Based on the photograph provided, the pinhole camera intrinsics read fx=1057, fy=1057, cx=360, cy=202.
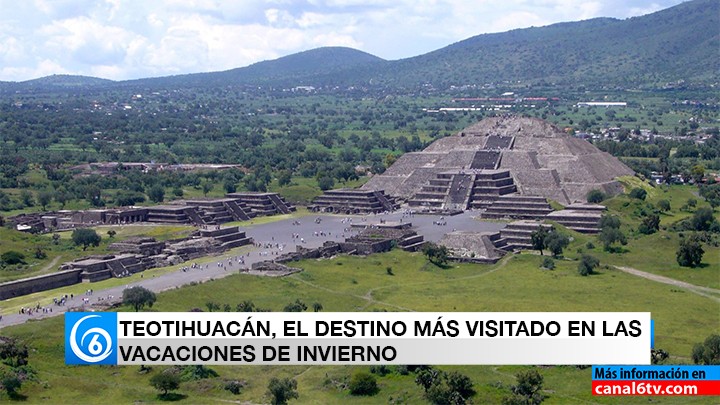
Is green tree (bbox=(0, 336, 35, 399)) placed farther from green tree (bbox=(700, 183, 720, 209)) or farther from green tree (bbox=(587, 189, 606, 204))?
green tree (bbox=(700, 183, 720, 209))

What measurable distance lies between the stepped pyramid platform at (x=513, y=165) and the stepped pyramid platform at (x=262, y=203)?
40.2 ft

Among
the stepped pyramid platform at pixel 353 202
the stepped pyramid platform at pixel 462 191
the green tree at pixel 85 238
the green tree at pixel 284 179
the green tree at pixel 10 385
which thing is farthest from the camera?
the green tree at pixel 284 179

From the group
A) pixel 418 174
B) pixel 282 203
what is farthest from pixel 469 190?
pixel 282 203

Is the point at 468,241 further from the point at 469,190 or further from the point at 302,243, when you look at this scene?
the point at 469,190

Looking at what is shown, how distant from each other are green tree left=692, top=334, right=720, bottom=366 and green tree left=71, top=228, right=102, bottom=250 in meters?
53.1

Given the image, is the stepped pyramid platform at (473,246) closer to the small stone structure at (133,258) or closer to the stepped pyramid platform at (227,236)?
the stepped pyramid platform at (227,236)

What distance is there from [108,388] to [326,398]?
10.6m

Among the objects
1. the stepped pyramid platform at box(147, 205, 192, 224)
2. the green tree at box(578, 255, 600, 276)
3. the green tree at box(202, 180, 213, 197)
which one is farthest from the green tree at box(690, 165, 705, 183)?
the stepped pyramid platform at box(147, 205, 192, 224)

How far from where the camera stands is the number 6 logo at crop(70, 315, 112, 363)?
38.3m

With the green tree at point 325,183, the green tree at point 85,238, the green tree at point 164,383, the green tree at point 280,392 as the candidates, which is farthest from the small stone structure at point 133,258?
the green tree at point 325,183

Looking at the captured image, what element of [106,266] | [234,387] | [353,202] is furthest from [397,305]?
[353,202]

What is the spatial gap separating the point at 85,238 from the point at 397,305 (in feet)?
109

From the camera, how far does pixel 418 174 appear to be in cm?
12900

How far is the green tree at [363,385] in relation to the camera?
4981cm
